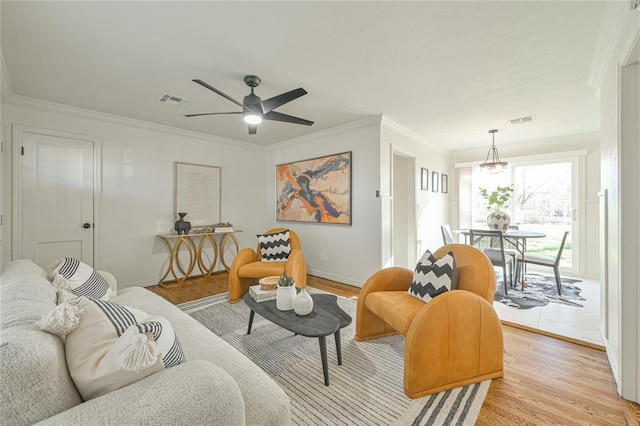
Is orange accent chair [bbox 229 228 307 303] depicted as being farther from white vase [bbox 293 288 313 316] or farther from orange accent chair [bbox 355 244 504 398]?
orange accent chair [bbox 355 244 504 398]

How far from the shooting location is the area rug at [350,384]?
4.89 feet

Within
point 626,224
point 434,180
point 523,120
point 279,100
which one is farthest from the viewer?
point 434,180

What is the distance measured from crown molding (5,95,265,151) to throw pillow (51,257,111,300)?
7.13 feet

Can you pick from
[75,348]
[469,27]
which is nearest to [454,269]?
[469,27]

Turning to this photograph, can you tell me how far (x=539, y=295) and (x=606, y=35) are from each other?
2924 millimetres

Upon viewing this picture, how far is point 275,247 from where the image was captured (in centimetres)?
360

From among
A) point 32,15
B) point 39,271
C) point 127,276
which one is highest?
point 32,15

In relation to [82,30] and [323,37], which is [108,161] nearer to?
[82,30]

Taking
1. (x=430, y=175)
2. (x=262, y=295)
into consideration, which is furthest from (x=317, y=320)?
(x=430, y=175)

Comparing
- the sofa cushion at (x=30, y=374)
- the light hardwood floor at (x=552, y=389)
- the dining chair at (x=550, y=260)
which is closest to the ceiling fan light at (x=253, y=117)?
the sofa cushion at (x=30, y=374)

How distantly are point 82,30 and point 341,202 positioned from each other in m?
3.11

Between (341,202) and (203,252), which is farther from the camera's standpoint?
(203,252)

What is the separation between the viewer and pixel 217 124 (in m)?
3.88

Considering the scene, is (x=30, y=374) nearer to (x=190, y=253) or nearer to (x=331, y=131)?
(x=190, y=253)
